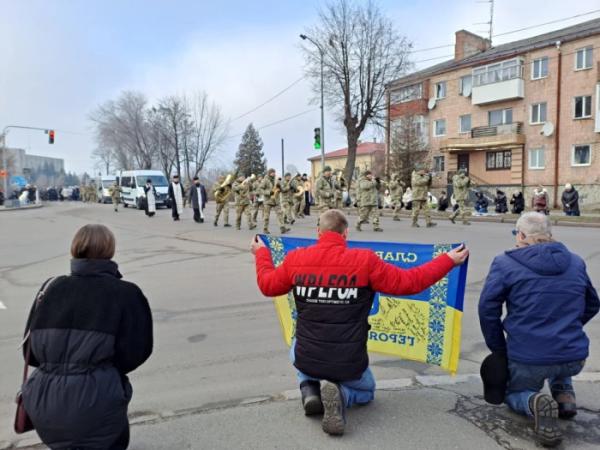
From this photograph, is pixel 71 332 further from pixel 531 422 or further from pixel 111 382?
pixel 531 422

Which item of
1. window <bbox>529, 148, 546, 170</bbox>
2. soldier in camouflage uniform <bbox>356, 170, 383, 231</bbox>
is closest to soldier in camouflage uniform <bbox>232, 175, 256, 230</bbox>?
soldier in camouflage uniform <bbox>356, 170, 383, 231</bbox>

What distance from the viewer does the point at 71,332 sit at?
7.98 ft

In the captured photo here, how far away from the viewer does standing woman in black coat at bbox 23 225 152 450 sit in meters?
2.43

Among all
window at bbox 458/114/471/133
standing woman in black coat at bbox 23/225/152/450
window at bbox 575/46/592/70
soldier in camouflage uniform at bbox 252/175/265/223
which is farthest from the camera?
window at bbox 458/114/471/133

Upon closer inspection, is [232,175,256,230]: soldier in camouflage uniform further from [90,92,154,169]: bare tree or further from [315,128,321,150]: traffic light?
[90,92,154,169]: bare tree

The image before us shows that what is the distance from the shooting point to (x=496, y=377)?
3.23 m

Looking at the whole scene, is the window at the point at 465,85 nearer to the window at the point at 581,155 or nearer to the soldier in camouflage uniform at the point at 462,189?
the window at the point at 581,155

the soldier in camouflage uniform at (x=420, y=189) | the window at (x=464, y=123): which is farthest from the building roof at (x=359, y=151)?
the soldier in camouflage uniform at (x=420, y=189)

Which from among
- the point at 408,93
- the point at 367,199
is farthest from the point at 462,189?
the point at 408,93

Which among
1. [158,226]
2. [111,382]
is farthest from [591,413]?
[158,226]

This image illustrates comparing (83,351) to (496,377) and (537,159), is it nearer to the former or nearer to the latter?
(496,377)

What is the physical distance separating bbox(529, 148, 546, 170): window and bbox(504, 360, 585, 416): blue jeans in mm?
34507

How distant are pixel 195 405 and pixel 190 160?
57.5 m

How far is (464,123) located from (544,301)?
39.2m
